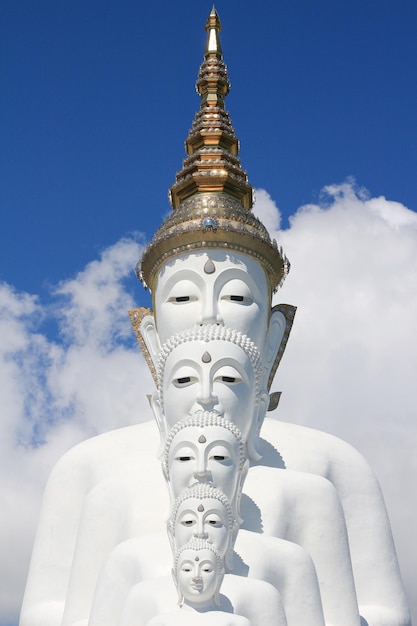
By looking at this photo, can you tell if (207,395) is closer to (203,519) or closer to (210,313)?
(210,313)

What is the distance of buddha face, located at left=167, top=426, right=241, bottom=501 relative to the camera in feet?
37.2

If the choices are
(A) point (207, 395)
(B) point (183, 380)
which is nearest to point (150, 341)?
(B) point (183, 380)

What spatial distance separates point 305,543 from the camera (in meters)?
12.4

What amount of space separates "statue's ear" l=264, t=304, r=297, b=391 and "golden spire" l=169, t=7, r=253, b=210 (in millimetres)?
1846

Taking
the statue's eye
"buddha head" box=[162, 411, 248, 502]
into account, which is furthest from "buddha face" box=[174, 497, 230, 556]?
the statue's eye

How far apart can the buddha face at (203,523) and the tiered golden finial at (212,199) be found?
380 centimetres

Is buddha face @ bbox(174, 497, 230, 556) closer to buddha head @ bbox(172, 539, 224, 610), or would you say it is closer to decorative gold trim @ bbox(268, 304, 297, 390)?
buddha head @ bbox(172, 539, 224, 610)

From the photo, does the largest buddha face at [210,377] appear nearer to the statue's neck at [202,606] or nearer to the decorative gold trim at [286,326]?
the decorative gold trim at [286,326]

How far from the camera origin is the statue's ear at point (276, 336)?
13.9 metres

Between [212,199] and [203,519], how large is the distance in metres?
4.88

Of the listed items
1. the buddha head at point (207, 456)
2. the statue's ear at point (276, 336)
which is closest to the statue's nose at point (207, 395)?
the buddha head at point (207, 456)

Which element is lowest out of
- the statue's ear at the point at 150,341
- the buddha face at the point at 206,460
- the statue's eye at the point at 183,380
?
the buddha face at the point at 206,460

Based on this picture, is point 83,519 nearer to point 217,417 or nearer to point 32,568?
→ point 32,568

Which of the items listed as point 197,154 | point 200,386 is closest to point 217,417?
point 200,386
